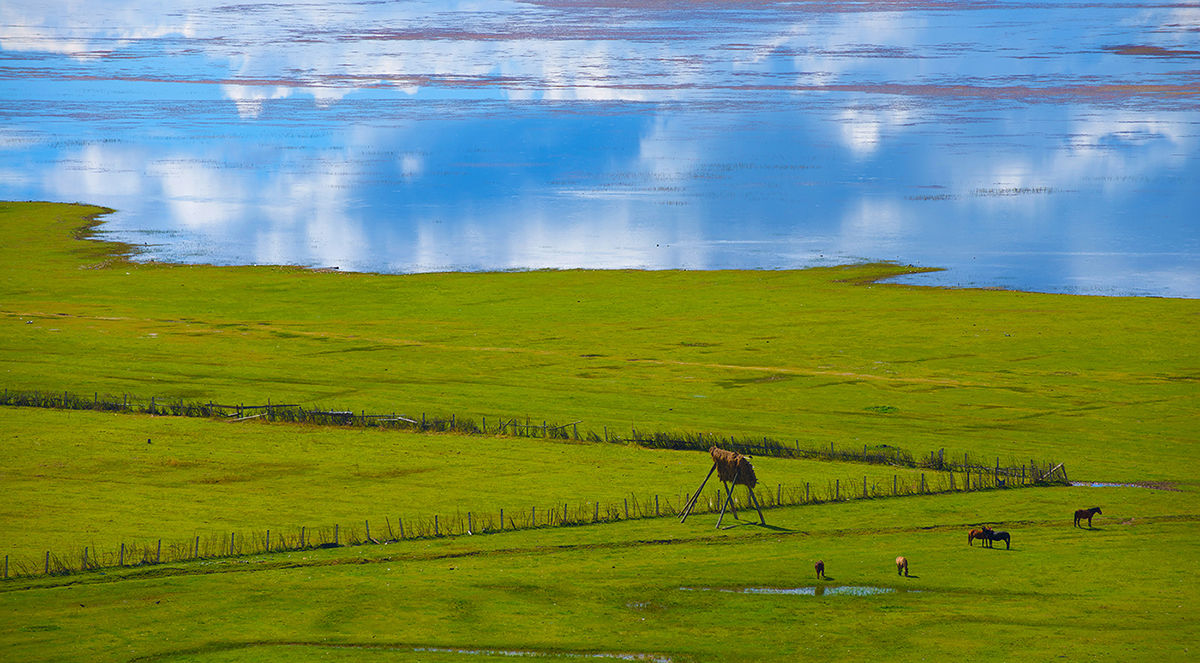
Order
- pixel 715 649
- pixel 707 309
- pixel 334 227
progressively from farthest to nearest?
pixel 334 227 → pixel 707 309 → pixel 715 649

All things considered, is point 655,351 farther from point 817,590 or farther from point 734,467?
point 817,590

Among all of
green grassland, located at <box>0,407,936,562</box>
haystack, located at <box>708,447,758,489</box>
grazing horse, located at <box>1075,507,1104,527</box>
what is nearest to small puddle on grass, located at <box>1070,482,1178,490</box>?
green grassland, located at <box>0,407,936,562</box>

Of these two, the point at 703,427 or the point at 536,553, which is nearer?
the point at 536,553

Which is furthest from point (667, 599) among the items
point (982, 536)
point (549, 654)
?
point (982, 536)

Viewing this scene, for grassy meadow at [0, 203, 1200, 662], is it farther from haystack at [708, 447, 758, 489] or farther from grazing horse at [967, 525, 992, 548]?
haystack at [708, 447, 758, 489]

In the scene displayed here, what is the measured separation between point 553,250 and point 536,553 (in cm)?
8692

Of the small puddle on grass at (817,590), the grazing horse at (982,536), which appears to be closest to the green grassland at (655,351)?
the grazing horse at (982,536)

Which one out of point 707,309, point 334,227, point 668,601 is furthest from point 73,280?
point 668,601

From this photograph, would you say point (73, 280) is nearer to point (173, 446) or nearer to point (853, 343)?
point (173, 446)

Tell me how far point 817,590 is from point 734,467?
29.5 ft

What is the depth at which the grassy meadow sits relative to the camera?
38.8 m

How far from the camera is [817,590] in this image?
42031 millimetres

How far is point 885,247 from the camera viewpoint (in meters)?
129

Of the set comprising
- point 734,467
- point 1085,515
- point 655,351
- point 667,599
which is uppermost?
point 655,351
